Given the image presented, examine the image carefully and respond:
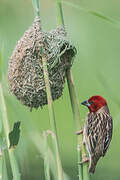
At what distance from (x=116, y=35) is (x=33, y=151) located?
280 centimetres

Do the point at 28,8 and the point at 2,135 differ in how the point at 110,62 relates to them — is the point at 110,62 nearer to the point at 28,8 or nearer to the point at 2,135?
the point at 28,8

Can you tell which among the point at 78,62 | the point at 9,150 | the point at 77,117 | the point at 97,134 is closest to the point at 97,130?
the point at 97,134

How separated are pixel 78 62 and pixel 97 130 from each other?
3.84 meters

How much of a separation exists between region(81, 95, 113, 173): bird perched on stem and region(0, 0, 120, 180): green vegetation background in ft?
4.44

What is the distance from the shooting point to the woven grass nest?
141 inches

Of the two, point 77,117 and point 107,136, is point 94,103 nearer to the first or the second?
point 107,136

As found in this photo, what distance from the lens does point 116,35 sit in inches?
339

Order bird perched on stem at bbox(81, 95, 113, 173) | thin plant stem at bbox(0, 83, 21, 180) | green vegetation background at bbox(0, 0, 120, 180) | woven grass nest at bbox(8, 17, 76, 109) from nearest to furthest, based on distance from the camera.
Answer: thin plant stem at bbox(0, 83, 21, 180) < woven grass nest at bbox(8, 17, 76, 109) < bird perched on stem at bbox(81, 95, 113, 173) < green vegetation background at bbox(0, 0, 120, 180)

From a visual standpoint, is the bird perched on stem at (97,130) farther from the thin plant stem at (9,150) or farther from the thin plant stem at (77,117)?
the thin plant stem at (9,150)

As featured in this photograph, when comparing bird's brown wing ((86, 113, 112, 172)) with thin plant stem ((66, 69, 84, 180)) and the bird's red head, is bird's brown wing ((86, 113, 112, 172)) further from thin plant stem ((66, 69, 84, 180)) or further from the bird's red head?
thin plant stem ((66, 69, 84, 180))

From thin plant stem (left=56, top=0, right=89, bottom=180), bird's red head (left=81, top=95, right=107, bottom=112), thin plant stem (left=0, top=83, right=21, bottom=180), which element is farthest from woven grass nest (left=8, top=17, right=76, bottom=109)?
thin plant stem (left=0, top=83, right=21, bottom=180)

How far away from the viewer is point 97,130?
396 centimetres

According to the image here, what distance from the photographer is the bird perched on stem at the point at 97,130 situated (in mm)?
3770

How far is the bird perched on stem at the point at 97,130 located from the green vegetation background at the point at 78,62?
1.35 metres
